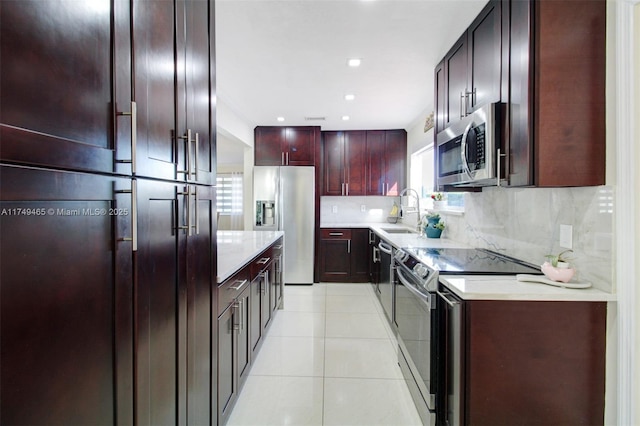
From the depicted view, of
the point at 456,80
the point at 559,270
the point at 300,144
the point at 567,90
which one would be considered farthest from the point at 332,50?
the point at 300,144

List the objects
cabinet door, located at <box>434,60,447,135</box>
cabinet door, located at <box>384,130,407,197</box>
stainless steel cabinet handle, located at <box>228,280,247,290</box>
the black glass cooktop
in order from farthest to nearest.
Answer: cabinet door, located at <box>384,130,407,197</box>
cabinet door, located at <box>434,60,447,135</box>
stainless steel cabinet handle, located at <box>228,280,247,290</box>
the black glass cooktop

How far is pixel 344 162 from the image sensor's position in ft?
17.1

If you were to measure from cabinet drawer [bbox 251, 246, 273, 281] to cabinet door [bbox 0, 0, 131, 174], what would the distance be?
5.18 feet

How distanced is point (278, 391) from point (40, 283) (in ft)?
6.15

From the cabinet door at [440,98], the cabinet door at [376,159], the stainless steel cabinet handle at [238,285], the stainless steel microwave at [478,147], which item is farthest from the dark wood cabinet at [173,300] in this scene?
the cabinet door at [376,159]

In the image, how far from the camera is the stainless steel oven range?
1539mm

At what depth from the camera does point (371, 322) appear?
3.34 m

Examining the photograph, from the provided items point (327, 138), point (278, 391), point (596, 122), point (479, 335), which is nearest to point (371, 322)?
point (278, 391)

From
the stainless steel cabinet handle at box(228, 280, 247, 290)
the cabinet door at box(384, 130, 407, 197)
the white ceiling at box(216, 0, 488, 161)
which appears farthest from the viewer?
the cabinet door at box(384, 130, 407, 197)

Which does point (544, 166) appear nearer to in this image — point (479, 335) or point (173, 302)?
point (479, 335)

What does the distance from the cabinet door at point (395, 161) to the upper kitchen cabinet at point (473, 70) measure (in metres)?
2.57

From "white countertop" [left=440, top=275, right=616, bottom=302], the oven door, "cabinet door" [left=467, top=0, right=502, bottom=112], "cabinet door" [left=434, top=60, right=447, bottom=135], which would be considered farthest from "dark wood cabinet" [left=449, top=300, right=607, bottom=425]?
"cabinet door" [left=434, top=60, right=447, bottom=135]

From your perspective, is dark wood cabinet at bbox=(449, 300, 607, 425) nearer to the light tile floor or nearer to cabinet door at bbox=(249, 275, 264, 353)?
the light tile floor

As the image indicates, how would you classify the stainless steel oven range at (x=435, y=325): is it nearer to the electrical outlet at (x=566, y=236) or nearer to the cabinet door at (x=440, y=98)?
the electrical outlet at (x=566, y=236)
